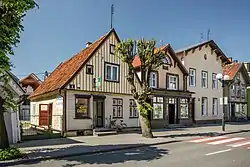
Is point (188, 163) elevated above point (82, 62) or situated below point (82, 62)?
below

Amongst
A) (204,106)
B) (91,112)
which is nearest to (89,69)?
(91,112)

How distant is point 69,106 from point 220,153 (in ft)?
36.3

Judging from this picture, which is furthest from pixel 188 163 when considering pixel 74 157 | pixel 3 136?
pixel 3 136

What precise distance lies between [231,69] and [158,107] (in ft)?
59.7

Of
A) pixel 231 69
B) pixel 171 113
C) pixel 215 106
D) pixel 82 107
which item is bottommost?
pixel 171 113

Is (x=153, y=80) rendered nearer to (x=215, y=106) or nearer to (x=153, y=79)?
(x=153, y=79)

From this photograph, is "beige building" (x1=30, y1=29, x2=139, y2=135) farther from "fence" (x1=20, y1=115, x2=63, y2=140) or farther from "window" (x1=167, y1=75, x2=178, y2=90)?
"window" (x1=167, y1=75, x2=178, y2=90)

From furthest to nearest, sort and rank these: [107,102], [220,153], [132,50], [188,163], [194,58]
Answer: [194,58]
[107,102]
[132,50]
[220,153]
[188,163]

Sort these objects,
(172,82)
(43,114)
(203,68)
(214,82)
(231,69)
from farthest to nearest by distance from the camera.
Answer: (231,69)
(214,82)
(203,68)
(172,82)
(43,114)

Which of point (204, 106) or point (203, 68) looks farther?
point (204, 106)

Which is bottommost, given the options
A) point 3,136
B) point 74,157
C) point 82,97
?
point 74,157

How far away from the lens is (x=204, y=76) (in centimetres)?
3466

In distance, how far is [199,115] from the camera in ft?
110

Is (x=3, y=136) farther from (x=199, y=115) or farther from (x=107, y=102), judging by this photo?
(x=199, y=115)
